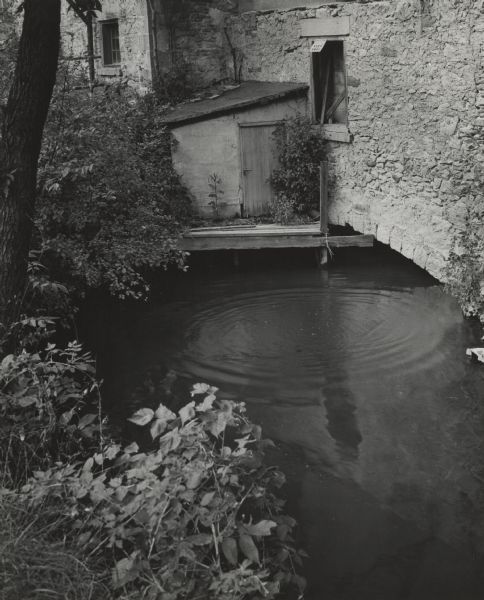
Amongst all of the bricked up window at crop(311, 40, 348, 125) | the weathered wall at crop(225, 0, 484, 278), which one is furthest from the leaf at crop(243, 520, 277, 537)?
the bricked up window at crop(311, 40, 348, 125)

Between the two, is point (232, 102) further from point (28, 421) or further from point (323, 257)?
point (28, 421)

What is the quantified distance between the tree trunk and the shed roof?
315 inches

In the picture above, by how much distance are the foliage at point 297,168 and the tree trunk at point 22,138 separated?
8115 millimetres

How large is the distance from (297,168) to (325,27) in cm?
Result: 240

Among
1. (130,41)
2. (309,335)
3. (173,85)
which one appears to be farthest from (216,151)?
(309,335)

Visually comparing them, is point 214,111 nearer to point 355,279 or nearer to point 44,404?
point 355,279

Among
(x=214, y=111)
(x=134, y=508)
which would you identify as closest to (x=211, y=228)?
(x=214, y=111)

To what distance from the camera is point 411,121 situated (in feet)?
36.2

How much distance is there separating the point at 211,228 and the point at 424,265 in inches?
157

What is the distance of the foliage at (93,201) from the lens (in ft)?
32.3

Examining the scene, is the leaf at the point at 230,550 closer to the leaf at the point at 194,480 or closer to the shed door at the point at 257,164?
the leaf at the point at 194,480

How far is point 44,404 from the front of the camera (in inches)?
188

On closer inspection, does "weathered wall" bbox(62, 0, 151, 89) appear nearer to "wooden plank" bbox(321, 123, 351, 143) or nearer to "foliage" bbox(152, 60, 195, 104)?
"foliage" bbox(152, 60, 195, 104)

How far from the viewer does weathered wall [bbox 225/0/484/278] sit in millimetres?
9898
